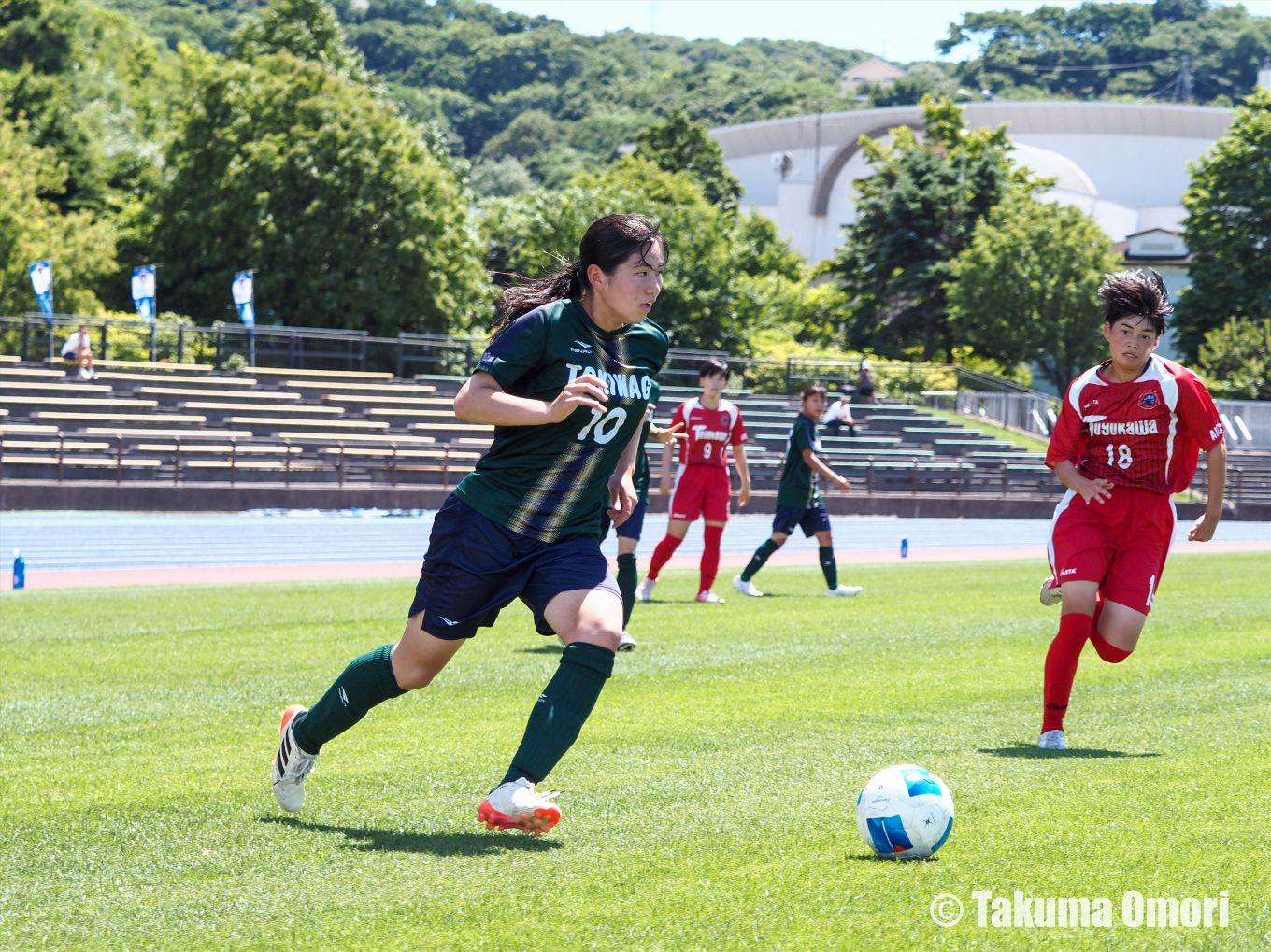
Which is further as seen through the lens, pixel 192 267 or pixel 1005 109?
pixel 1005 109

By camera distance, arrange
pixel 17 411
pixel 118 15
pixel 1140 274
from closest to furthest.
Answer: pixel 1140 274, pixel 17 411, pixel 118 15

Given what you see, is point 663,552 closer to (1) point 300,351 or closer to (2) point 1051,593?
(2) point 1051,593

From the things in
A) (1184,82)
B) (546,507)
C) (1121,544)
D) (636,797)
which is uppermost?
(1184,82)

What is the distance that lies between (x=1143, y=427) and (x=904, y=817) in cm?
295

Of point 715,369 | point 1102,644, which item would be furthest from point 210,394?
point 1102,644

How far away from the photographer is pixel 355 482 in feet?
93.5

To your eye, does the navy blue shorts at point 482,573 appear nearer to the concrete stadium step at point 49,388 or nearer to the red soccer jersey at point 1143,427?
the red soccer jersey at point 1143,427

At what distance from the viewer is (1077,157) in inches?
3920

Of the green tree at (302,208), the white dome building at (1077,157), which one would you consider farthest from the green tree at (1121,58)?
the green tree at (302,208)

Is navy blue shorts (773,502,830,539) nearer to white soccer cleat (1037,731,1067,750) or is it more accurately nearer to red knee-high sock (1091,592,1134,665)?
red knee-high sock (1091,592,1134,665)

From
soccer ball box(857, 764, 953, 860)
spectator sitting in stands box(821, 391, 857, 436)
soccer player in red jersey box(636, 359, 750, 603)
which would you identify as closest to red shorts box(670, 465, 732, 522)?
soccer player in red jersey box(636, 359, 750, 603)

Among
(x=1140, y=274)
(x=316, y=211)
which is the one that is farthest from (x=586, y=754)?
(x=316, y=211)

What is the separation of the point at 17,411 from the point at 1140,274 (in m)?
26.0

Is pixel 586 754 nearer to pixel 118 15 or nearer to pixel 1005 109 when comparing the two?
pixel 118 15
